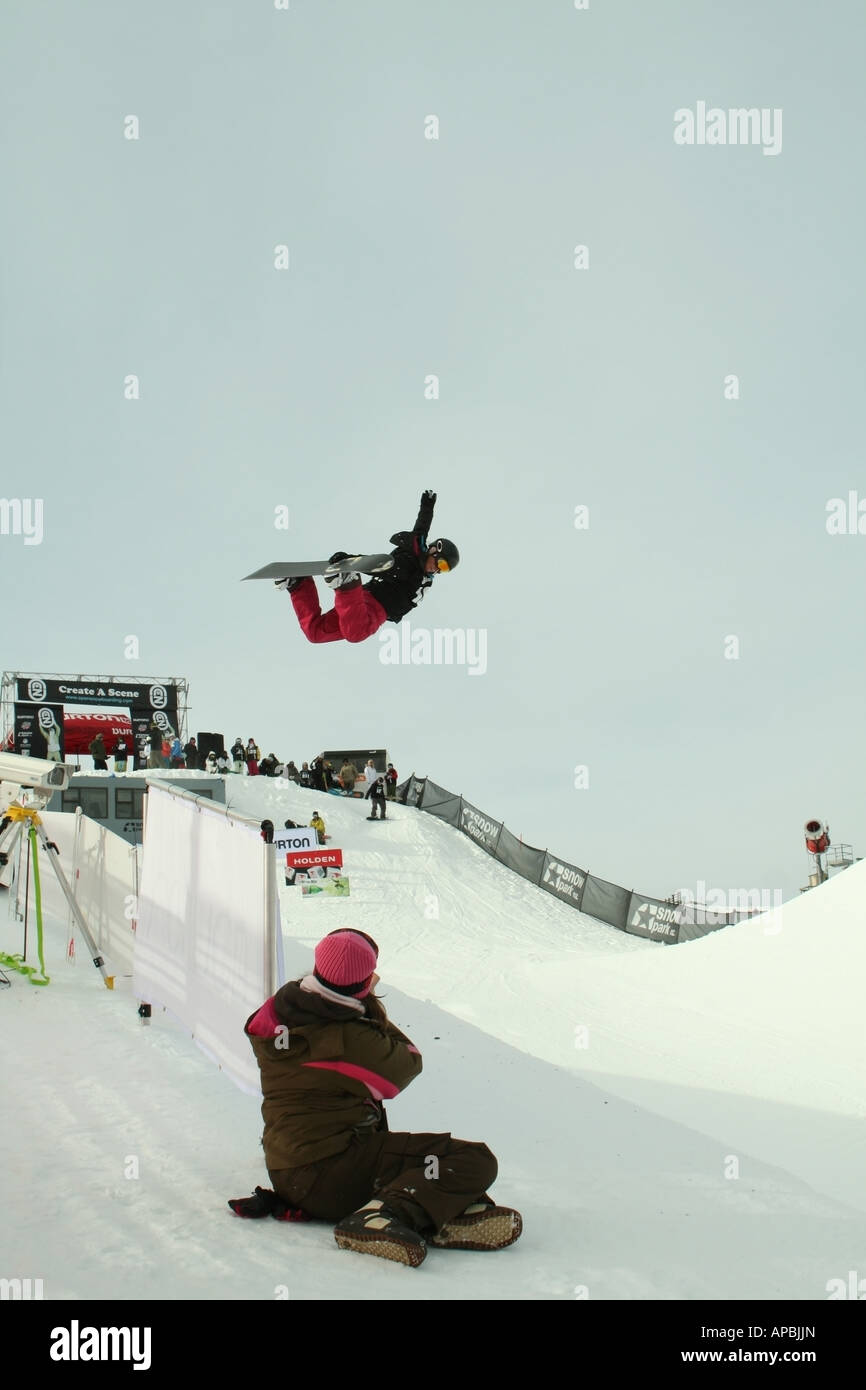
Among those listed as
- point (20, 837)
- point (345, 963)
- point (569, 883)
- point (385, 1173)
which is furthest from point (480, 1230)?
point (569, 883)

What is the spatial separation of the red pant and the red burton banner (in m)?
19.3

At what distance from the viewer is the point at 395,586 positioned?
5.35 meters

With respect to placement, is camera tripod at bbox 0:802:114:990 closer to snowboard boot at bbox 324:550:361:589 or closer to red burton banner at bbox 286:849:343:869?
snowboard boot at bbox 324:550:361:589

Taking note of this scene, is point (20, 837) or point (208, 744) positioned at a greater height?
point (208, 744)

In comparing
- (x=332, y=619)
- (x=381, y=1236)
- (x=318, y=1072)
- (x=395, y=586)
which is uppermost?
(x=395, y=586)

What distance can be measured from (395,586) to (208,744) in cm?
2963

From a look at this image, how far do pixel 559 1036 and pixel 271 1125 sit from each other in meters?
7.91

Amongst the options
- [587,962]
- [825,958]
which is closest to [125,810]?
[587,962]

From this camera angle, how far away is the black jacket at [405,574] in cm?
536

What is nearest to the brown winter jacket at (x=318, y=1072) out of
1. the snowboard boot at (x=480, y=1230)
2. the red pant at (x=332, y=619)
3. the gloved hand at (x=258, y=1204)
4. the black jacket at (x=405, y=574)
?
the gloved hand at (x=258, y=1204)

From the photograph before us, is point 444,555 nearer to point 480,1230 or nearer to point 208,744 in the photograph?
point 480,1230

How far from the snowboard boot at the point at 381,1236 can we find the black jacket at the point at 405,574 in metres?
2.94
